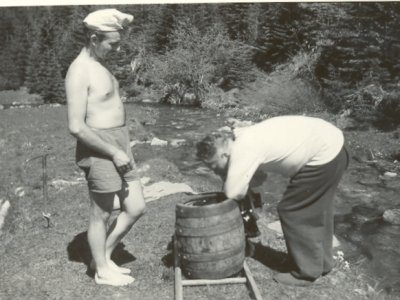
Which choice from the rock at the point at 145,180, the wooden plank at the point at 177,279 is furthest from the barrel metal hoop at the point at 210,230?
the rock at the point at 145,180

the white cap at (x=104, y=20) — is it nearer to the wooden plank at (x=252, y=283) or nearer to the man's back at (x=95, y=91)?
the man's back at (x=95, y=91)

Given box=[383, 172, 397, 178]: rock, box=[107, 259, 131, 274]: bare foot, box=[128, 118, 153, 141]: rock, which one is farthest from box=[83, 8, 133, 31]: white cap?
box=[128, 118, 153, 141]: rock

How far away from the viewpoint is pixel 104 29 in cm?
369

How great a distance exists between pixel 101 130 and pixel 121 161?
30cm

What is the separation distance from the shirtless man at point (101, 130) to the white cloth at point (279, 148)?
83 cm

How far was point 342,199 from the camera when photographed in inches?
312

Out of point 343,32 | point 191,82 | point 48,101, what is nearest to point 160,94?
point 191,82

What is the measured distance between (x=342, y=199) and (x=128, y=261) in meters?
4.33

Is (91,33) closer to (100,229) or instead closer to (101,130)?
(101,130)

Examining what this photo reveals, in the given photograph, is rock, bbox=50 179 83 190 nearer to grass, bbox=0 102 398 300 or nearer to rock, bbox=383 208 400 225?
grass, bbox=0 102 398 300

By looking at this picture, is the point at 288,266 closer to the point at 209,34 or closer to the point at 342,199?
the point at 342,199

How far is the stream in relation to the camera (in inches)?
214

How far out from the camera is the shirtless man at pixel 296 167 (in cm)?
384

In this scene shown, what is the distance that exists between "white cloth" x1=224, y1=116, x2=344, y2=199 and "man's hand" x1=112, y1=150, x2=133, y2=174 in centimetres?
77
